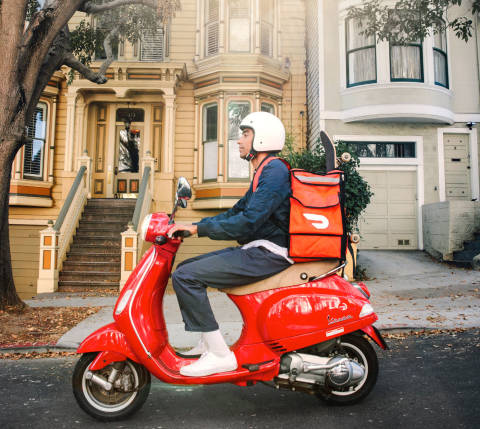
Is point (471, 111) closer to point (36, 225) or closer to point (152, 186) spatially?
point (152, 186)

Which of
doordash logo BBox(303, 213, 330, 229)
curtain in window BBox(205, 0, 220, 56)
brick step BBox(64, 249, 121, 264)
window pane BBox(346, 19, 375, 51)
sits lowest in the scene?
brick step BBox(64, 249, 121, 264)

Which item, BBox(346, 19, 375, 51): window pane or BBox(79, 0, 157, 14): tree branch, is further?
BBox(346, 19, 375, 51): window pane

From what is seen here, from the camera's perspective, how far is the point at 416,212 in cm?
1196

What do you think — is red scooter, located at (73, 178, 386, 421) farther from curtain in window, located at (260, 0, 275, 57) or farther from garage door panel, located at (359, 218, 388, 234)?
curtain in window, located at (260, 0, 275, 57)

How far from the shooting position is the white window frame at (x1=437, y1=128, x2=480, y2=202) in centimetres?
1216

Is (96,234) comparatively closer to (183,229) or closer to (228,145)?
(228,145)

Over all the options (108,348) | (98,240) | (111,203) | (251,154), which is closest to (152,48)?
(111,203)

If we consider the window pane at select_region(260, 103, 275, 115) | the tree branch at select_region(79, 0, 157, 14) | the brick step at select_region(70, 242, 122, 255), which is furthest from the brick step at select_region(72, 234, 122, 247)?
the window pane at select_region(260, 103, 275, 115)

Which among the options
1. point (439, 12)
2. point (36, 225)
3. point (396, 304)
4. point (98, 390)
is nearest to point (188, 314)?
point (98, 390)

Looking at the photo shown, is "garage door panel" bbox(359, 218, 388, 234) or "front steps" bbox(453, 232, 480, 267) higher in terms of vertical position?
"garage door panel" bbox(359, 218, 388, 234)

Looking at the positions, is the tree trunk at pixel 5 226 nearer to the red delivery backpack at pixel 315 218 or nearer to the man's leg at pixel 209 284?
the man's leg at pixel 209 284

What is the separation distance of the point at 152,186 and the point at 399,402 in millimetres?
9933

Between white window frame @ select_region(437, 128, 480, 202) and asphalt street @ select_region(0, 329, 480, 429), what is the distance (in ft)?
30.2

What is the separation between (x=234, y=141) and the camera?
43.1 feet
